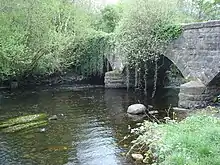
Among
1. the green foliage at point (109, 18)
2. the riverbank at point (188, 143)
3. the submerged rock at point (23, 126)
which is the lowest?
the submerged rock at point (23, 126)

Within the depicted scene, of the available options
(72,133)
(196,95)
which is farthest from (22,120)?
(196,95)

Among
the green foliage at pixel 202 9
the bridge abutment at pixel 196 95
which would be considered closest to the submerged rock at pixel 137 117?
the bridge abutment at pixel 196 95

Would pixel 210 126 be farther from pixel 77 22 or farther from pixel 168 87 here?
pixel 77 22

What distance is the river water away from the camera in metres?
9.46

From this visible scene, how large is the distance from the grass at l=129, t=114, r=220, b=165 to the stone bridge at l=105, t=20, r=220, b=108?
5.78 m

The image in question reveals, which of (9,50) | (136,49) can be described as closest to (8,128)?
(9,50)

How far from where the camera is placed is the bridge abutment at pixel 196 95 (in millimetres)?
14508

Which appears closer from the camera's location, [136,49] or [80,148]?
[80,148]

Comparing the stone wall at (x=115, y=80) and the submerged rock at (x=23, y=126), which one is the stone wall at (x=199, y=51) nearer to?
the submerged rock at (x=23, y=126)

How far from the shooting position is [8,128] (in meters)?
12.5

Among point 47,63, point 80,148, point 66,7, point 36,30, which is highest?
point 66,7

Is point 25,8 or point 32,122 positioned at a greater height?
point 25,8

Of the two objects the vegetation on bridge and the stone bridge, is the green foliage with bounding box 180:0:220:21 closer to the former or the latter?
the vegetation on bridge

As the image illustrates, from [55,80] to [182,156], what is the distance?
19947mm
